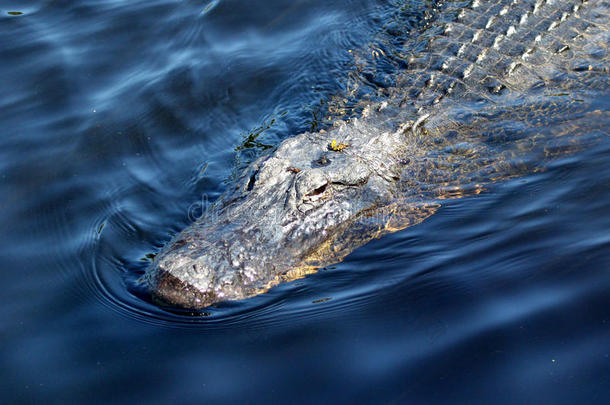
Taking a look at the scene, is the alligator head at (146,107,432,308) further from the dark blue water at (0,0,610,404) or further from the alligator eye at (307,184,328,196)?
the dark blue water at (0,0,610,404)

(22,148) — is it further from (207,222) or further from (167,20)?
(167,20)

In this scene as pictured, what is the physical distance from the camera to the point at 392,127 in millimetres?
4695

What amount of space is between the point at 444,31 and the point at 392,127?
1.76 m

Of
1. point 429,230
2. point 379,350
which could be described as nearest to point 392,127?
point 429,230

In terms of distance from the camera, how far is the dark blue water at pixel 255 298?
2.73 metres

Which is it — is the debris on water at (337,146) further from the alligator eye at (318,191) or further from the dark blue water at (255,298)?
the dark blue water at (255,298)

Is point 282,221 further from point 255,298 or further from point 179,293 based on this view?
point 179,293

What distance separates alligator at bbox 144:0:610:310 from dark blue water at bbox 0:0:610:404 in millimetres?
199

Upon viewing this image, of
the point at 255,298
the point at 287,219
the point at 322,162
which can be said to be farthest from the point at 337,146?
the point at 255,298

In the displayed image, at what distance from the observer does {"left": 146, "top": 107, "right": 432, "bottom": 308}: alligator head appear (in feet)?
11.2

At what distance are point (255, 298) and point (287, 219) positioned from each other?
0.67 meters

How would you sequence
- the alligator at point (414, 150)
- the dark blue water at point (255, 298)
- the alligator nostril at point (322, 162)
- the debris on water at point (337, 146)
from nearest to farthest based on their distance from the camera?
1. the dark blue water at point (255, 298)
2. the alligator at point (414, 150)
3. the alligator nostril at point (322, 162)
4. the debris on water at point (337, 146)

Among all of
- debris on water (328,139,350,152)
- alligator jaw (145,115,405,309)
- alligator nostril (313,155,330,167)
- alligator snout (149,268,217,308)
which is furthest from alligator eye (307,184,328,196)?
alligator snout (149,268,217,308)

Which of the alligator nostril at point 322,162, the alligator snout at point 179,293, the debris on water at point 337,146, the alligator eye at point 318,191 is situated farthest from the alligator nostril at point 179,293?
the debris on water at point 337,146
